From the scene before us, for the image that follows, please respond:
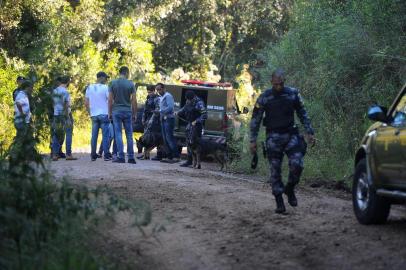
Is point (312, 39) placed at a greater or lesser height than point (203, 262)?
greater

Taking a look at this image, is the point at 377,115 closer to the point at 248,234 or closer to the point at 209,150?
the point at 248,234

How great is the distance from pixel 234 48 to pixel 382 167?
3348 cm

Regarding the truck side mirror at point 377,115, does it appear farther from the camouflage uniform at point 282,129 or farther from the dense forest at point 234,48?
the dense forest at point 234,48

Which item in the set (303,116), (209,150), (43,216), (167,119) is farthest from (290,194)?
(167,119)

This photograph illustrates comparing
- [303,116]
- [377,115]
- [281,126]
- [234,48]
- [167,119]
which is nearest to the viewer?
[377,115]

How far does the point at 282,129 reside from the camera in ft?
36.0

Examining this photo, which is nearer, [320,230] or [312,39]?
[320,230]

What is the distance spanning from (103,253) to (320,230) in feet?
8.48

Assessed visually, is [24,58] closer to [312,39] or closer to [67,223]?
[312,39]

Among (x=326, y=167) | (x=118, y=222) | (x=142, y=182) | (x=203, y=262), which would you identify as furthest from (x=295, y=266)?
(x=326, y=167)

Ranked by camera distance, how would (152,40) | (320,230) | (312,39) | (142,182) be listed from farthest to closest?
1. (152,40)
2. (312,39)
3. (142,182)
4. (320,230)

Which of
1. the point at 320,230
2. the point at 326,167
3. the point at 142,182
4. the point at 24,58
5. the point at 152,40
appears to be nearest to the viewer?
the point at 320,230

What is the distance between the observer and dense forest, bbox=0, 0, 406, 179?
16031 millimetres

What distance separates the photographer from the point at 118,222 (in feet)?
31.9
